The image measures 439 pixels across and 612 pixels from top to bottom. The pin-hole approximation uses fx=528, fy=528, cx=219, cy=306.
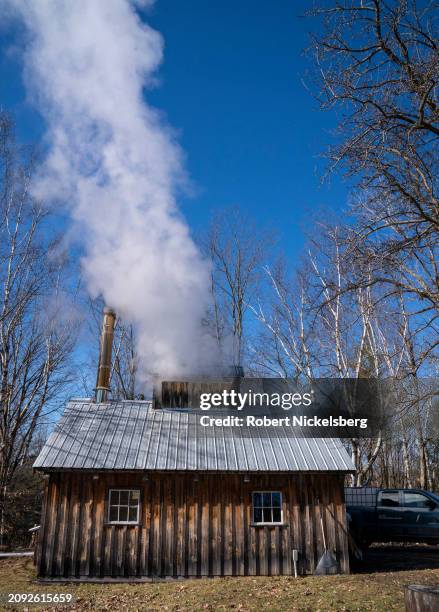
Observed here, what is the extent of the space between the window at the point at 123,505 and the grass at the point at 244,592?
1314mm

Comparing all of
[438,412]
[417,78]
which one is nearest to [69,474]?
[417,78]

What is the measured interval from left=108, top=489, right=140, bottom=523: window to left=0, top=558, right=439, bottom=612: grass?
51.7 inches

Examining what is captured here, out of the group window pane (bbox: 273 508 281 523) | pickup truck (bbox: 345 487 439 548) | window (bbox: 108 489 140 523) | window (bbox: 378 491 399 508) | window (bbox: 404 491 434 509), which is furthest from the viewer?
window (bbox: 378 491 399 508)

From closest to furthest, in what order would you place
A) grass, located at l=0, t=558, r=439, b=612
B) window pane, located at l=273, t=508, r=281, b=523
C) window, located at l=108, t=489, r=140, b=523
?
grass, located at l=0, t=558, r=439, b=612, window, located at l=108, t=489, r=140, b=523, window pane, located at l=273, t=508, r=281, b=523

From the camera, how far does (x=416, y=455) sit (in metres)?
29.9

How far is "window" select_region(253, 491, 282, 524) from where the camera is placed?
38.1 ft

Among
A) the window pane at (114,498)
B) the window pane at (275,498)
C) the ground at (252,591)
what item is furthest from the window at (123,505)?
the window pane at (275,498)

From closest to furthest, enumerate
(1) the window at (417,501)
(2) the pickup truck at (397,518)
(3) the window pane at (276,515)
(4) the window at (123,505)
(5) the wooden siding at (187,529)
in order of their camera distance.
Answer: (5) the wooden siding at (187,529)
(4) the window at (123,505)
(3) the window pane at (276,515)
(2) the pickup truck at (397,518)
(1) the window at (417,501)

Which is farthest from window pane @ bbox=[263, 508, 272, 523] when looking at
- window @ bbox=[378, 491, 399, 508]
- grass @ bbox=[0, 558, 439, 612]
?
window @ bbox=[378, 491, 399, 508]

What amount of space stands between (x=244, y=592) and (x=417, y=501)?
677cm

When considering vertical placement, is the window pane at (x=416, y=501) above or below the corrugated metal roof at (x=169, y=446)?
below

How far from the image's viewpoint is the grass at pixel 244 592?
834 centimetres

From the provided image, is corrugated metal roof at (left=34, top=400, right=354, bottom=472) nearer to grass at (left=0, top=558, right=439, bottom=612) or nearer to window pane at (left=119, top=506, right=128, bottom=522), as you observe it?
window pane at (left=119, top=506, right=128, bottom=522)

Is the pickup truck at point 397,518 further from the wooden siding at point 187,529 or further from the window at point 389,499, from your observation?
the wooden siding at point 187,529
